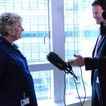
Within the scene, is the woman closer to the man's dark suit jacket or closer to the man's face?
the man's dark suit jacket

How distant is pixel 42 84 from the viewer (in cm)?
190

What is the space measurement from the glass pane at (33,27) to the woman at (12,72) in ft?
1.56

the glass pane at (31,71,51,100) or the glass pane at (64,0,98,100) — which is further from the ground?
the glass pane at (64,0,98,100)

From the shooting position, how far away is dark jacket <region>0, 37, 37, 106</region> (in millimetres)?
1079

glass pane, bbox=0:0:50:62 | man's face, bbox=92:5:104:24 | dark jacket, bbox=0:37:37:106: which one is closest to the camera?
dark jacket, bbox=0:37:37:106

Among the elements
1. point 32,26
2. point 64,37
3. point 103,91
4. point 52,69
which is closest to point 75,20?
point 64,37

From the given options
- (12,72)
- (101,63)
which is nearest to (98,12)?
(101,63)

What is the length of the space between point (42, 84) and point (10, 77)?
0.85m

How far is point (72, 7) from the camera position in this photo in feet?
6.06

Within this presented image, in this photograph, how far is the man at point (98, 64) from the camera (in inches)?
47.3

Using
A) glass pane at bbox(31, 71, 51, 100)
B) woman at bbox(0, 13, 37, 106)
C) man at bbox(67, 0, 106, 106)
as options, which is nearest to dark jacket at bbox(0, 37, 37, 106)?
woman at bbox(0, 13, 37, 106)

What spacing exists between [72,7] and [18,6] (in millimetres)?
696

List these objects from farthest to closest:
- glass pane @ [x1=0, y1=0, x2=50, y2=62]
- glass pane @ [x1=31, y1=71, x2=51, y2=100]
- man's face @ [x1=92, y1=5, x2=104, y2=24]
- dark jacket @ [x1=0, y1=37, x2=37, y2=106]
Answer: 1. glass pane @ [x1=31, y1=71, x2=51, y2=100]
2. glass pane @ [x1=0, y1=0, x2=50, y2=62]
3. man's face @ [x1=92, y1=5, x2=104, y2=24]
4. dark jacket @ [x1=0, y1=37, x2=37, y2=106]

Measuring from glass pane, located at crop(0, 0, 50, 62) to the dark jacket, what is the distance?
588mm
